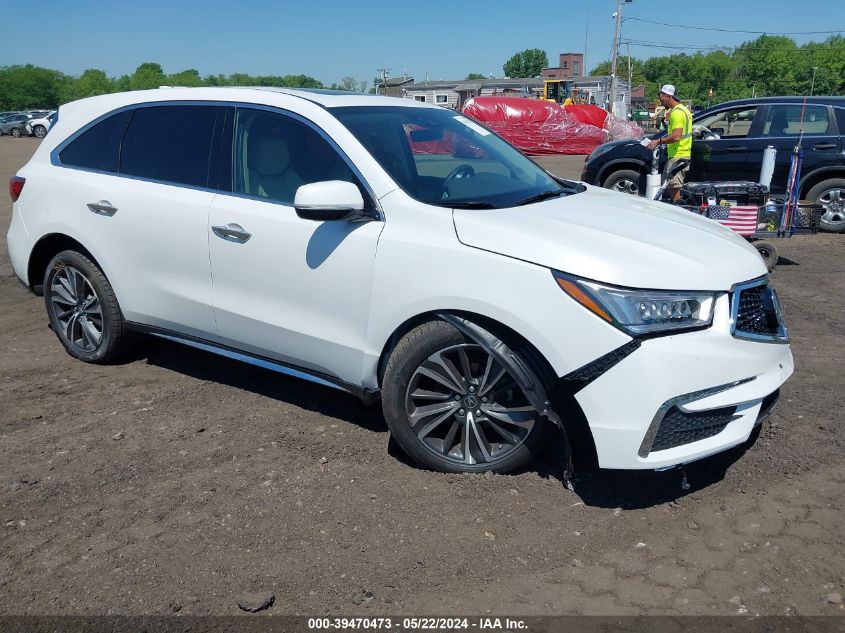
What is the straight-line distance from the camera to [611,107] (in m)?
49.0

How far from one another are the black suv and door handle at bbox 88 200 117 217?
28.0 feet

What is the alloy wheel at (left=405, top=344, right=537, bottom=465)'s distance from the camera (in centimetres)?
351

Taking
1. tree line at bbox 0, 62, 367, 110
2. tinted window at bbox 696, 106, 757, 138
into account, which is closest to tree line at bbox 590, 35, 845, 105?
tree line at bbox 0, 62, 367, 110

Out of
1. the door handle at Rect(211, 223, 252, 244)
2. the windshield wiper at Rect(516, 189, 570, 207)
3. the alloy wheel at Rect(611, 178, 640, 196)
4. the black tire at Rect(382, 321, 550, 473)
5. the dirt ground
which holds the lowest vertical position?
the dirt ground

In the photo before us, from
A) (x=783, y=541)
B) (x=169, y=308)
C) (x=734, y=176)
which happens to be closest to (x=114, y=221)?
(x=169, y=308)

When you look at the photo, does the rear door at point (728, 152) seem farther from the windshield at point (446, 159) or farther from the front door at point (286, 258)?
the front door at point (286, 258)

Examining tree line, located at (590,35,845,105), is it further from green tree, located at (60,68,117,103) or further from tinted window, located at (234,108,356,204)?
tinted window, located at (234,108,356,204)

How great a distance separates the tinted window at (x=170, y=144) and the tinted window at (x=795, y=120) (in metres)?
8.80

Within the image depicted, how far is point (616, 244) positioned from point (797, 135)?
8.58 m

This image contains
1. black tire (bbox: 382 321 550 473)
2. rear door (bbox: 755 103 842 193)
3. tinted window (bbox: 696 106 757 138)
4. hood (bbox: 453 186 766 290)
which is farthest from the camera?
tinted window (bbox: 696 106 757 138)

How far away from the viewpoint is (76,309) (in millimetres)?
5164

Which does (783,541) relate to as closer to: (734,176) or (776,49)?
(734,176)

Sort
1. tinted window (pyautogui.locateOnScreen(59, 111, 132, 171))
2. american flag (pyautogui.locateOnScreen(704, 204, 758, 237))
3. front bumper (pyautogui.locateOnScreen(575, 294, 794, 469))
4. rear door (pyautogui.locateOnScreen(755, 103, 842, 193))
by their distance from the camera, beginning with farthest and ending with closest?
rear door (pyautogui.locateOnScreen(755, 103, 842, 193)), american flag (pyautogui.locateOnScreen(704, 204, 758, 237)), tinted window (pyautogui.locateOnScreen(59, 111, 132, 171)), front bumper (pyautogui.locateOnScreen(575, 294, 794, 469))

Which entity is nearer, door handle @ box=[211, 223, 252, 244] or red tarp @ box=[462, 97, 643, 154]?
door handle @ box=[211, 223, 252, 244]
